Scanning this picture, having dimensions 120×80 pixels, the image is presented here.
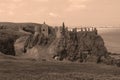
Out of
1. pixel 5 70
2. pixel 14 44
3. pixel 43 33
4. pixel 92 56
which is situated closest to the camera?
pixel 5 70

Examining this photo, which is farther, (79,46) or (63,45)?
(79,46)

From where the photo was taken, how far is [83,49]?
2918 inches

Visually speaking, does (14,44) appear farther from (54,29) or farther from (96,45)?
(96,45)

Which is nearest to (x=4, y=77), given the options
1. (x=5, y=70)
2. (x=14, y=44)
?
(x=5, y=70)

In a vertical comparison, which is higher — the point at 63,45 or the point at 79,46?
the point at 63,45

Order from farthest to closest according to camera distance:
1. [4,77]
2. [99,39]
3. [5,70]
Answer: [99,39] < [5,70] < [4,77]

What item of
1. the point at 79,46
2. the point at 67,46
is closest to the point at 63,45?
the point at 67,46

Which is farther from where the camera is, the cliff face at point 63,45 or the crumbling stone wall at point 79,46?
the cliff face at point 63,45

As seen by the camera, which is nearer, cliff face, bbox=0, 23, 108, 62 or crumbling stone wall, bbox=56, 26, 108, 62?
crumbling stone wall, bbox=56, 26, 108, 62

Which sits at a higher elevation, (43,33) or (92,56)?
(43,33)

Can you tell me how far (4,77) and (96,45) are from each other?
4767 centimetres

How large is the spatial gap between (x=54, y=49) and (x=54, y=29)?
26.1ft

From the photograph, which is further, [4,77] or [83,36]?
[83,36]

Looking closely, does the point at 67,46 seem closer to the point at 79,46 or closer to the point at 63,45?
the point at 63,45
